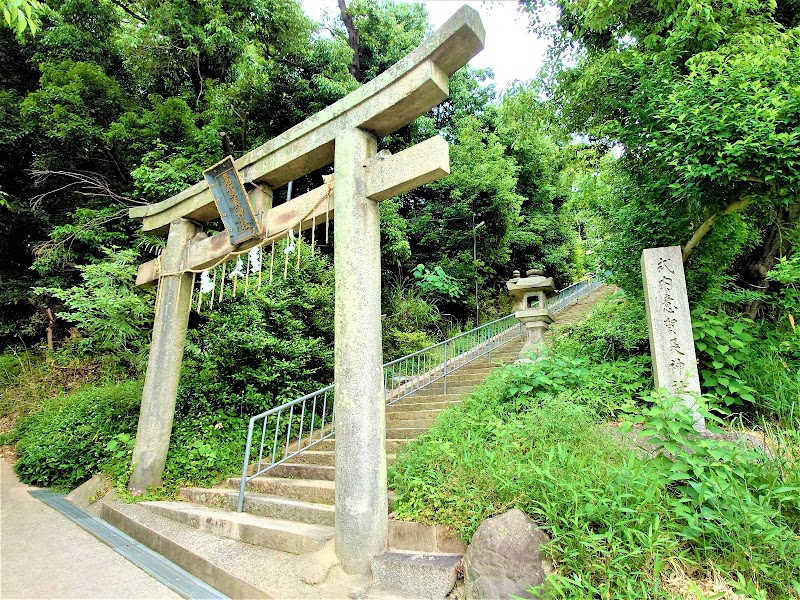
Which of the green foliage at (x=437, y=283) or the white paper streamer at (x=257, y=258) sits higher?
the green foliage at (x=437, y=283)

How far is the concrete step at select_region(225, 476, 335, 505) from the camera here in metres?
4.45

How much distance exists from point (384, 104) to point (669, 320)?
142 inches

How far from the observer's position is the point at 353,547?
3.20 m

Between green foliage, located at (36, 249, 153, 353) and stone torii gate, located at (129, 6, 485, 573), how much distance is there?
11.6 ft

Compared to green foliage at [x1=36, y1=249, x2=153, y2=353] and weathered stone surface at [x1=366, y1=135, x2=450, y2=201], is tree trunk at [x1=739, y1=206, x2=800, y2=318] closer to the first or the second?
weathered stone surface at [x1=366, y1=135, x2=450, y2=201]

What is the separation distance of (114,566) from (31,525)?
2.01 metres

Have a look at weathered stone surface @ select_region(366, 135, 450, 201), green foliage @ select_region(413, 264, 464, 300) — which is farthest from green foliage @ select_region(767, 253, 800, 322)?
green foliage @ select_region(413, 264, 464, 300)

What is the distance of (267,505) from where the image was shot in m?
4.41

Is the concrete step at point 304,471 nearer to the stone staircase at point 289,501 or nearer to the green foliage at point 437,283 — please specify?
the stone staircase at point 289,501

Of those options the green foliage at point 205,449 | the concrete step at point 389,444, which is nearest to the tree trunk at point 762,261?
the concrete step at point 389,444

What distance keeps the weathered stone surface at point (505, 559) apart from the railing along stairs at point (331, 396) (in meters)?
2.76

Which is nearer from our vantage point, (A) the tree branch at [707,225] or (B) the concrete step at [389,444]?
(A) the tree branch at [707,225]

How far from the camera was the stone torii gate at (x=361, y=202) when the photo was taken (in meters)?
3.33

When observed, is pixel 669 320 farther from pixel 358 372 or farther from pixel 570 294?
pixel 570 294
